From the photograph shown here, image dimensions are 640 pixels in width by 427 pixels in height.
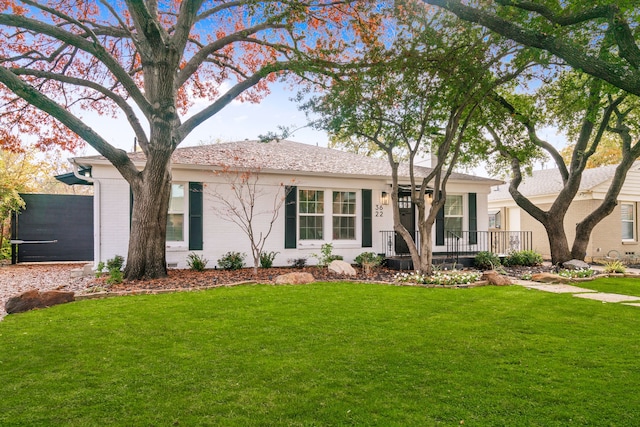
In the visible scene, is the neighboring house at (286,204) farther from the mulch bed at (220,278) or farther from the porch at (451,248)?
the mulch bed at (220,278)

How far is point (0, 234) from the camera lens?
12.4 meters

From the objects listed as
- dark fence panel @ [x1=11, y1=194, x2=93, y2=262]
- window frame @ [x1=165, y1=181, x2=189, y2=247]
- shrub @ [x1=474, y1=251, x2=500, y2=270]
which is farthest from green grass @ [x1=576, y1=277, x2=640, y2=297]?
dark fence panel @ [x1=11, y1=194, x2=93, y2=262]

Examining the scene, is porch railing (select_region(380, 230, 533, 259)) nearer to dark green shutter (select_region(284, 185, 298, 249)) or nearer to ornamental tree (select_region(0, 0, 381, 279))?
dark green shutter (select_region(284, 185, 298, 249))

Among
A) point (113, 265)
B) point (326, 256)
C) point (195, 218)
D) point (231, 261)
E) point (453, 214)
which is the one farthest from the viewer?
point (453, 214)

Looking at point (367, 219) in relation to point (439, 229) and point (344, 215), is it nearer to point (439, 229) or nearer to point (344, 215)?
point (344, 215)

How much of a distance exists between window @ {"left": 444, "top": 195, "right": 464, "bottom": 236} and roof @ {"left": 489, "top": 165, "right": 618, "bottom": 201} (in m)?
3.48

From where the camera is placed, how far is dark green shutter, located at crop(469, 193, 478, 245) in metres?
12.2

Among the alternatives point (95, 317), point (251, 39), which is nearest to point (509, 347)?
point (95, 317)

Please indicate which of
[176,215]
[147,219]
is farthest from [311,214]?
[147,219]

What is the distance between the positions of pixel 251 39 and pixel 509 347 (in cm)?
891

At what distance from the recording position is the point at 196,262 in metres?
9.45

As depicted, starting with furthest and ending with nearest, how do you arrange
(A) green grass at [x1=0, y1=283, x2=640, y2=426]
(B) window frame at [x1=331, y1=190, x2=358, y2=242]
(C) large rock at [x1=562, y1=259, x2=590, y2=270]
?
(B) window frame at [x1=331, y1=190, x2=358, y2=242]
(C) large rock at [x1=562, y1=259, x2=590, y2=270]
(A) green grass at [x1=0, y1=283, x2=640, y2=426]

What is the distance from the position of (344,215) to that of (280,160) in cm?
257

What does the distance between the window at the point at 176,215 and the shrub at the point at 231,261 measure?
47.1 inches
